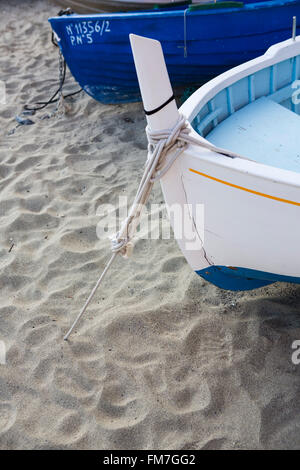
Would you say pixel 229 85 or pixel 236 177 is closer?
pixel 236 177

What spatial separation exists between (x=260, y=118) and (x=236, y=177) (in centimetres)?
97

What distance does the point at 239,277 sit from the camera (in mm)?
2266

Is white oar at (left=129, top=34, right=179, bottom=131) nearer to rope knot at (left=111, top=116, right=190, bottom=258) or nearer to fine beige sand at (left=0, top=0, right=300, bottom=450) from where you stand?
rope knot at (left=111, top=116, right=190, bottom=258)

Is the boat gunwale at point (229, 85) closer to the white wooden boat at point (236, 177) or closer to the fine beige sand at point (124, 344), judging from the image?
the white wooden boat at point (236, 177)

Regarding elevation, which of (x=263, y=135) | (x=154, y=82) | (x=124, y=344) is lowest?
(x=124, y=344)

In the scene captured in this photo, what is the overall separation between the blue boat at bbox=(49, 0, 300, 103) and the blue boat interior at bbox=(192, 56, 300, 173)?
968 mm

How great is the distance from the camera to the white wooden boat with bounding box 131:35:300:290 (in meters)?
1.73

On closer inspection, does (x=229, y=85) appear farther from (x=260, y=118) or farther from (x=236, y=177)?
(x=236, y=177)

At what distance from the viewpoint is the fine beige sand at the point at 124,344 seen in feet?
6.52

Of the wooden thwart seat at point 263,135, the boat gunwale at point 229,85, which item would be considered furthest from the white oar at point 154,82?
the wooden thwart seat at point 263,135

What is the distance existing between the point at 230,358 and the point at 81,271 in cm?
103

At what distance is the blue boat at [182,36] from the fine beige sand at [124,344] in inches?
45.8

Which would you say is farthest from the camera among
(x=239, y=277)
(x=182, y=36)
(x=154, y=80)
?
(x=182, y=36)

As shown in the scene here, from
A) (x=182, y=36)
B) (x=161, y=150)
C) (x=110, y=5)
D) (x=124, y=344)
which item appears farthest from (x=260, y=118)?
(x=110, y=5)
